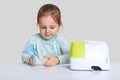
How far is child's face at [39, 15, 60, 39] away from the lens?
6.35ft

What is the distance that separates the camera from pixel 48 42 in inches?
82.7

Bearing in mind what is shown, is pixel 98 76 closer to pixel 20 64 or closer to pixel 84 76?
pixel 84 76

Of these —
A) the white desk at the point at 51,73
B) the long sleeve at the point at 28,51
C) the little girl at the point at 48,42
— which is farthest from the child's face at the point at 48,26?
the white desk at the point at 51,73

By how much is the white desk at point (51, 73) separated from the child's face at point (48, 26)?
26cm

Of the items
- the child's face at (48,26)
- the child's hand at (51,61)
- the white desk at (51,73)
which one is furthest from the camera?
the child's face at (48,26)

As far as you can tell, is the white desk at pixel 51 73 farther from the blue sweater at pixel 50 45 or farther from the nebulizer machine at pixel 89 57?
the blue sweater at pixel 50 45

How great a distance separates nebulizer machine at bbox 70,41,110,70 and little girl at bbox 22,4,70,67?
0.19 metres

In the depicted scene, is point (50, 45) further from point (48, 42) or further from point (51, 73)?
point (51, 73)

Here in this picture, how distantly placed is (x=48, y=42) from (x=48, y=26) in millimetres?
185

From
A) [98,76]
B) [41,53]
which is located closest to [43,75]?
[98,76]

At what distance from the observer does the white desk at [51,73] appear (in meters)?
1.54

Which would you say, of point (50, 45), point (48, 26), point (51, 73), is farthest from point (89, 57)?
point (50, 45)

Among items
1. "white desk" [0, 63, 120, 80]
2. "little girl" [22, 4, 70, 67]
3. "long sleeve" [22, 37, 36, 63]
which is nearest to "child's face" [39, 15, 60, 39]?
"little girl" [22, 4, 70, 67]

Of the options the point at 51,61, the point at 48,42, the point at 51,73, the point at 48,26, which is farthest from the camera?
the point at 48,42
